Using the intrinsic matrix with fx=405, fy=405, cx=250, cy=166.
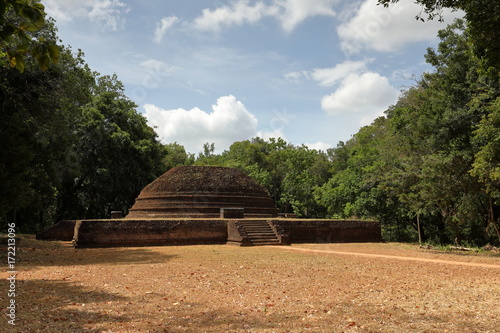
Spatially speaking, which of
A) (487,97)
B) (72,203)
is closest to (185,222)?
(487,97)

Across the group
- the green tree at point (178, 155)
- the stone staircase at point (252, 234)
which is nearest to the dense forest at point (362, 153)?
the stone staircase at point (252, 234)

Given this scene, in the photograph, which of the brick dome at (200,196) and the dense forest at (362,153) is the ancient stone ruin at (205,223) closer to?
the brick dome at (200,196)

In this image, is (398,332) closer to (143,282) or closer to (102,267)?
A: (143,282)

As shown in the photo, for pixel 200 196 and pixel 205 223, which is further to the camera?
pixel 200 196

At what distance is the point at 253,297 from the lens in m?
6.43

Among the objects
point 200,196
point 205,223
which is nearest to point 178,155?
point 200,196

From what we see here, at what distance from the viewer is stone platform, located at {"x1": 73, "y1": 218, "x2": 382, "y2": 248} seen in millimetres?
16688

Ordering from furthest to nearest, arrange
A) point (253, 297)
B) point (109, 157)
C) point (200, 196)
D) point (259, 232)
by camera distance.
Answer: point (109, 157)
point (200, 196)
point (259, 232)
point (253, 297)

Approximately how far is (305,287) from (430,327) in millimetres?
2957

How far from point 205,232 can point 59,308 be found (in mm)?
12767

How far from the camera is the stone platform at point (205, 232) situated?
16.7 m

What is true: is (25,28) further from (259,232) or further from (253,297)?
(259,232)

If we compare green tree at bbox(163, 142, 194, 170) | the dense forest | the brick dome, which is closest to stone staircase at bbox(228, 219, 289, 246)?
the brick dome

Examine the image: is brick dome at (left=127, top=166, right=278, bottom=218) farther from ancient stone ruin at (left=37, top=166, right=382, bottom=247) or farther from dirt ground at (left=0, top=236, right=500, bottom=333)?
dirt ground at (left=0, top=236, right=500, bottom=333)
